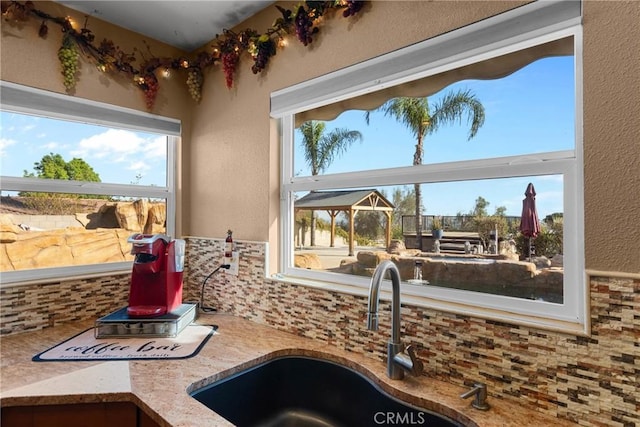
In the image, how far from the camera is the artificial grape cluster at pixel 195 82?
209 cm

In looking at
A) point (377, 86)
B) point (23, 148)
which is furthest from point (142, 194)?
point (377, 86)

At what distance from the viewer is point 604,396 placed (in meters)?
0.86

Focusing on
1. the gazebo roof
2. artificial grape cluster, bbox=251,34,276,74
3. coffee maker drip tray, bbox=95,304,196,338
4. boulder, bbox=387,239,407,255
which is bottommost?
coffee maker drip tray, bbox=95,304,196,338

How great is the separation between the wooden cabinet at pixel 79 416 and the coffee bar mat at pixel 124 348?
0.23 m

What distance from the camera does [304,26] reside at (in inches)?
58.5

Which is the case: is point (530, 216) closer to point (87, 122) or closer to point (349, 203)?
point (349, 203)

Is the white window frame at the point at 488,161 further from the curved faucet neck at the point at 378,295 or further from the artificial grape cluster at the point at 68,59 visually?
the artificial grape cluster at the point at 68,59

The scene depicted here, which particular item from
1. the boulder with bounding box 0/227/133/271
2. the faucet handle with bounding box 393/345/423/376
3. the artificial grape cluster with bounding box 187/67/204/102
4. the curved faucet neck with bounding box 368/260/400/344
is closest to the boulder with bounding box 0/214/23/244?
the boulder with bounding box 0/227/133/271

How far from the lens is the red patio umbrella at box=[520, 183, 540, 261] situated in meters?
1.08

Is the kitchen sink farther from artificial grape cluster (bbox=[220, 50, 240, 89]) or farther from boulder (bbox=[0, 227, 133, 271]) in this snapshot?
artificial grape cluster (bbox=[220, 50, 240, 89])

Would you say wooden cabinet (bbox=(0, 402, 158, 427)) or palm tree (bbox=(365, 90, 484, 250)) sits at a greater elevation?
palm tree (bbox=(365, 90, 484, 250))

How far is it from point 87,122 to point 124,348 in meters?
1.23

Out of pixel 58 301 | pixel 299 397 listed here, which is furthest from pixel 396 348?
pixel 58 301

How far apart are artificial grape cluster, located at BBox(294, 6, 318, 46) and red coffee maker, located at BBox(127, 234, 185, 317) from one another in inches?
46.0
